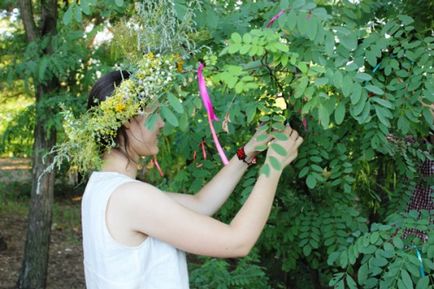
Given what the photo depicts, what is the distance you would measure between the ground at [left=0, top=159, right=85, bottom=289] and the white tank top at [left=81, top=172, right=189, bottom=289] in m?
5.03

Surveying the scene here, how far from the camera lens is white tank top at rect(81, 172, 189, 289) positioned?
5.24 feet

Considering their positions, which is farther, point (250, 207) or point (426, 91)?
point (426, 91)

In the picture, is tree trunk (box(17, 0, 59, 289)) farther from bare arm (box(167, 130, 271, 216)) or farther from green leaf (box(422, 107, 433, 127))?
green leaf (box(422, 107, 433, 127))

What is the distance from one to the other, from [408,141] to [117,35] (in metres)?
1.52

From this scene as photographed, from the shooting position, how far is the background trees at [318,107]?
1.68 m

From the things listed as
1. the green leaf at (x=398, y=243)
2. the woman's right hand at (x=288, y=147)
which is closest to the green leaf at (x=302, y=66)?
the woman's right hand at (x=288, y=147)

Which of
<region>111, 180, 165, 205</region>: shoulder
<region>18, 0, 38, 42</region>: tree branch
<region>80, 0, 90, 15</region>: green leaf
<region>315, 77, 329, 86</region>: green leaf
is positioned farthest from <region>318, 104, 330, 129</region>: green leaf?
<region>18, 0, 38, 42</region>: tree branch

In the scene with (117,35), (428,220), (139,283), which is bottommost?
(428,220)

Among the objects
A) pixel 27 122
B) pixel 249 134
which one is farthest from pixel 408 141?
Result: pixel 27 122

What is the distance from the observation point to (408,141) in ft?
8.97

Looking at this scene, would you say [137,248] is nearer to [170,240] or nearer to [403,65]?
[170,240]

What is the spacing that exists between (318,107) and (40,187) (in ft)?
14.1

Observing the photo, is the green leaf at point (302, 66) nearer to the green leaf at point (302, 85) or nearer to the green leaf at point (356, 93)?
the green leaf at point (302, 85)

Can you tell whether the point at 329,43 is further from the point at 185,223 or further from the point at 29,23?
the point at 29,23
